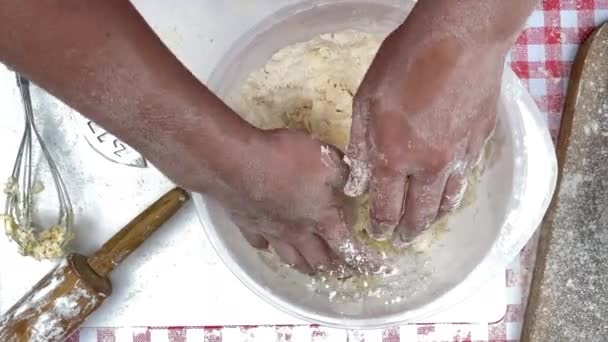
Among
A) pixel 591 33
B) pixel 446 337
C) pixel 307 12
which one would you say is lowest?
pixel 446 337

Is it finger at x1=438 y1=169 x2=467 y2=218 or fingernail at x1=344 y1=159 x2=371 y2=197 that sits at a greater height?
fingernail at x1=344 y1=159 x2=371 y2=197

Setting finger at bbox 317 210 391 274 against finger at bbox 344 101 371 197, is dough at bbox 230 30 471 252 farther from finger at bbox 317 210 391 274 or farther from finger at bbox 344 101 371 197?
finger at bbox 344 101 371 197

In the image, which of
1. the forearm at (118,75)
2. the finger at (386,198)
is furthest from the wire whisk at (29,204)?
the finger at (386,198)

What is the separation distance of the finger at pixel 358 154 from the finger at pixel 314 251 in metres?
0.07

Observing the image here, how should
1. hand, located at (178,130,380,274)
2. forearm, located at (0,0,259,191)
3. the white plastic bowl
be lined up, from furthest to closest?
1. the white plastic bowl
2. hand, located at (178,130,380,274)
3. forearm, located at (0,0,259,191)

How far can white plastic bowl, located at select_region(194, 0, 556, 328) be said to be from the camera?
73 centimetres

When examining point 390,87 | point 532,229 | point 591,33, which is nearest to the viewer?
point 390,87

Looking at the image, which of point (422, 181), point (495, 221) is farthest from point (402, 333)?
point (422, 181)

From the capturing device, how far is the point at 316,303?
777 millimetres

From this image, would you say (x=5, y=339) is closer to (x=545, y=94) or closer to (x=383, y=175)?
(x=383, y=175)

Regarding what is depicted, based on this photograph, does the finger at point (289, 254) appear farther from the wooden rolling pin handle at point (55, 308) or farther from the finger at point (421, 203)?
the wooden rolling pin handle at point (55, 308)

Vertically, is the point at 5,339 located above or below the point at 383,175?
below

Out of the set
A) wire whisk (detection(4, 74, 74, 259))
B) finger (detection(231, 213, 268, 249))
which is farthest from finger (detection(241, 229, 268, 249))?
wire whisk (detection(4, 74, 74, 259))

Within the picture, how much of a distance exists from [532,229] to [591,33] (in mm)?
277
